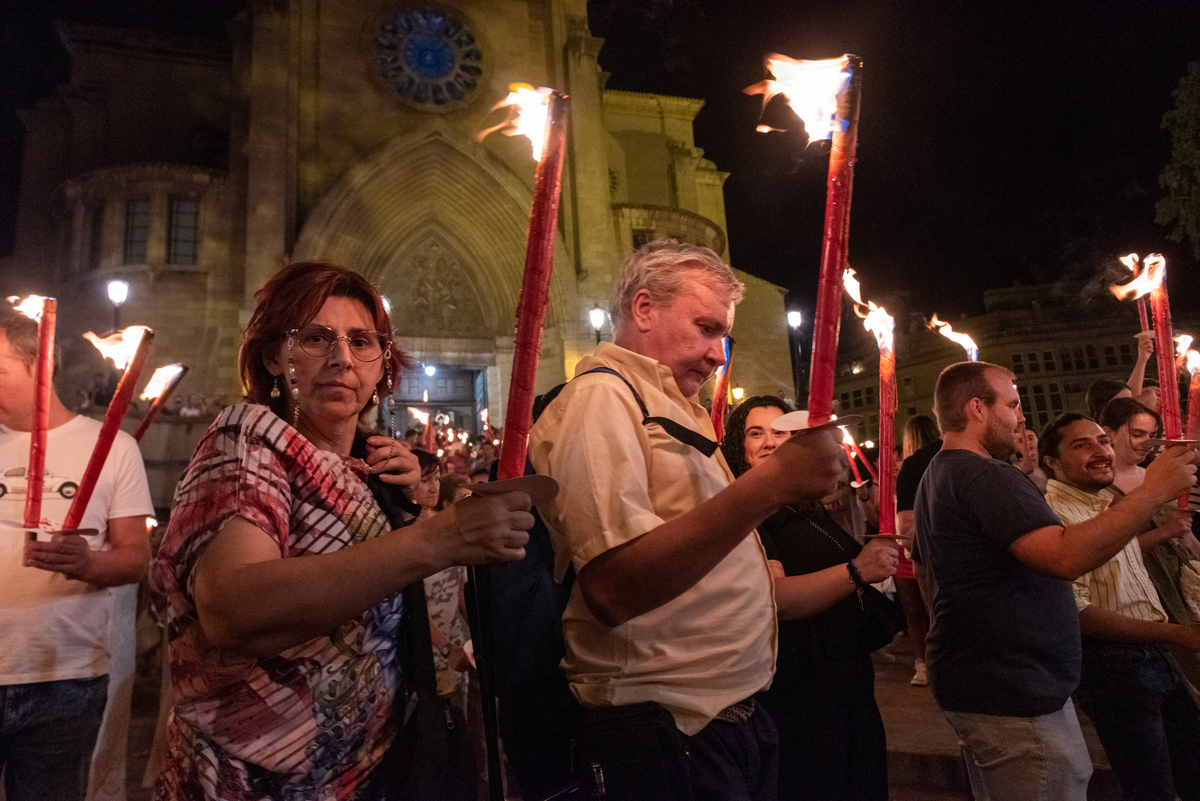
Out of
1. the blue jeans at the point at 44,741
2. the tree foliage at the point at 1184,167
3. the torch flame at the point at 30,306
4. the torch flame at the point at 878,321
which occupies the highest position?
the tree foliage at the point at 1184,167

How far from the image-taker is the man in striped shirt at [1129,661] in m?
2.92

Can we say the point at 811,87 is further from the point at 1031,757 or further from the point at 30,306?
the point at 30,306

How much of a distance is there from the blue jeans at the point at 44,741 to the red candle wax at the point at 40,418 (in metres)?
0.61

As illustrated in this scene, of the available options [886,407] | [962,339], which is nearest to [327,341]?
[886,407]

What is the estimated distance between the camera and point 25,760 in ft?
7.79

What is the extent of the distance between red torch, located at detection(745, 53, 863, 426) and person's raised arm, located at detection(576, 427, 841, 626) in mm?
108

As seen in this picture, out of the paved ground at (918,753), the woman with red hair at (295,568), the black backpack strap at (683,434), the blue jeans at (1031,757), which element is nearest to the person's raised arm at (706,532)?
the black backpack strap at (683,434)

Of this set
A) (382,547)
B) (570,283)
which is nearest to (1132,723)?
(382,547)

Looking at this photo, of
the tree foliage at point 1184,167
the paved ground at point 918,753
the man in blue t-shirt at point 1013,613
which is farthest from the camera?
the tree foliage at point 1184,167

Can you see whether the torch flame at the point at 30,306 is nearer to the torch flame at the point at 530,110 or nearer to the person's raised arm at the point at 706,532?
the torch flame at the point at 530,110

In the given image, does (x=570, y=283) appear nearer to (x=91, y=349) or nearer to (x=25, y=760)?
(x=91, y=349)

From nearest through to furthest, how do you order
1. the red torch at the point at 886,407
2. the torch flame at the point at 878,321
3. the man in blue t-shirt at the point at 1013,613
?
the red torch at the point at 886,407 < the man in blue t-shirt at the point at 1013,613 < the torch flame at the point at 878,321

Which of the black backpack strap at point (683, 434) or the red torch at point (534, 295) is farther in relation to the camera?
the black backpack strap at point (683, 434)

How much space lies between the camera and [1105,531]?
2.28 meters
